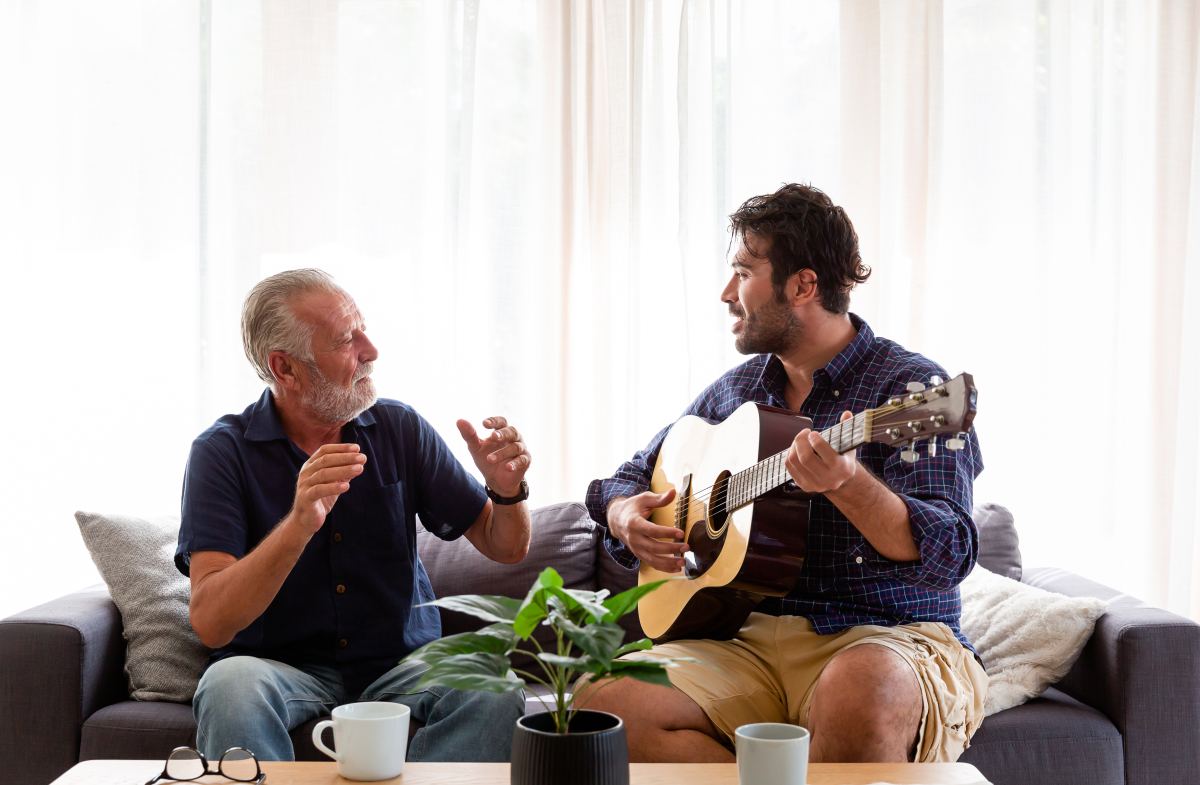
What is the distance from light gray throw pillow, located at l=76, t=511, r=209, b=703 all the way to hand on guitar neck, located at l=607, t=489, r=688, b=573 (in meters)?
0.95

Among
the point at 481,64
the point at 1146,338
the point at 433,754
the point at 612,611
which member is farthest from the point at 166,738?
the point at 1146,338

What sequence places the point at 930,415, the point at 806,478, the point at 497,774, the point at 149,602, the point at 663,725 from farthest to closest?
the point at 149,602
the point at 663,725
the point at 806,478
the point at 497,774
the point at 930,415

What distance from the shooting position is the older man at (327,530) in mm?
1646

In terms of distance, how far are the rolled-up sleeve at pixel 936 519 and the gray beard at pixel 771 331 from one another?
337mm

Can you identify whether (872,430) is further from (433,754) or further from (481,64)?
(481,64)

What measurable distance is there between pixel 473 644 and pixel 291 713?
848 mm

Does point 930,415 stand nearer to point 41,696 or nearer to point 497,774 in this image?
point 497,774

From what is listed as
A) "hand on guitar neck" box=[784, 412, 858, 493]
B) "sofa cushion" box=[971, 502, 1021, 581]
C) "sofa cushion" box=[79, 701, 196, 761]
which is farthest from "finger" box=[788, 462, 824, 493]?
"sofa cushion" box=[79, 701, 196, 761]

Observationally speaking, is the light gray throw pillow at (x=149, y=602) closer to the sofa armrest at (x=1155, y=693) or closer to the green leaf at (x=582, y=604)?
the green leaf at (x=582, y=604)

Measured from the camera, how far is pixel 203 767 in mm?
1246

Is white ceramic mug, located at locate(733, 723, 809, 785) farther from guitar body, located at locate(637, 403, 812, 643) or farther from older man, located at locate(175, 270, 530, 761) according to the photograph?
older man, located at locate(175, 270, 530, 761)

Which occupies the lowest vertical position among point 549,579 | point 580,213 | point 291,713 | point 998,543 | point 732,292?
point 291,713

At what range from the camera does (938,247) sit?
2824 mm

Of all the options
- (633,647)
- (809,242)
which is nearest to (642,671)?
(633,647)
